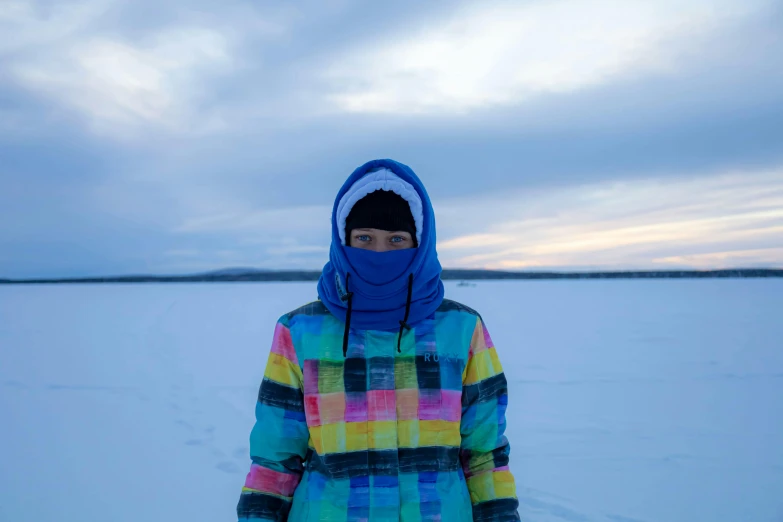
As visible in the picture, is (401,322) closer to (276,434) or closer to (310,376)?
(310,376)

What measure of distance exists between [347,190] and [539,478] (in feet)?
9.77

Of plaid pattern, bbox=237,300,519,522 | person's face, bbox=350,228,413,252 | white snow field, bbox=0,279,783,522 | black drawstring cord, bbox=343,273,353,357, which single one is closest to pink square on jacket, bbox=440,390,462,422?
plaid pattern, bbox=237,300,519,522

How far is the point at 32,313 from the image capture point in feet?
58.1

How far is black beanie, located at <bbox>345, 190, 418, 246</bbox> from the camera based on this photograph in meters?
1.52

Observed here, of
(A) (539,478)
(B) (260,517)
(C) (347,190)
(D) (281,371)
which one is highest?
(C) (347,190)

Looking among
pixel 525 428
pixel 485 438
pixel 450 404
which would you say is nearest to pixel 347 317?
pixel 450 404

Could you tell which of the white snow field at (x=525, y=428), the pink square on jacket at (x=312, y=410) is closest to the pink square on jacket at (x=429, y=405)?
the pink square on jacket at (x=312, y=410)

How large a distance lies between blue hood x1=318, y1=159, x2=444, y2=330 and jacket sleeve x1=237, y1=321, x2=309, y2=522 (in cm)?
17

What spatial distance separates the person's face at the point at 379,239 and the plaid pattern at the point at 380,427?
0.20 m

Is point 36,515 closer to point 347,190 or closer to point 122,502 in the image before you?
point 122,502

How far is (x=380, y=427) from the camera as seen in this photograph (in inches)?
55.4

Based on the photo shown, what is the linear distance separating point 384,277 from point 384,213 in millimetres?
175

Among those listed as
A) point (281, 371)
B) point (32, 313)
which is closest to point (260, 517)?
point (281, 371)

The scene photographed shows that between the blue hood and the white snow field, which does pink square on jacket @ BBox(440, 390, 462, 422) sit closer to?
the blue hood
